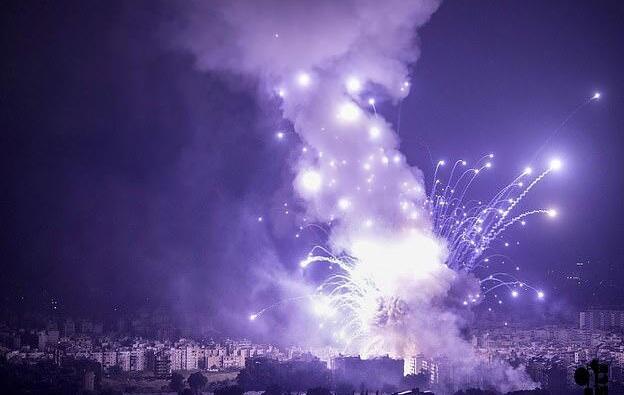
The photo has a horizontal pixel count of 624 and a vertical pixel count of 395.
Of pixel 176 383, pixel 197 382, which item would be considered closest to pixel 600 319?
pixel 197 382

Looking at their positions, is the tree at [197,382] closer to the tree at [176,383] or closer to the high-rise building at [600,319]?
the tree at [176,383]

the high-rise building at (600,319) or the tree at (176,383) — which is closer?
the tree at (176,383)

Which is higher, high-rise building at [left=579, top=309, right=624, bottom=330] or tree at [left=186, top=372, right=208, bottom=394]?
high-rise building at [left=579, top=309, right=624, bottom=330]

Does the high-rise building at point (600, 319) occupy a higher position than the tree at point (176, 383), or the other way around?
the high-rise building at point (600, 319)

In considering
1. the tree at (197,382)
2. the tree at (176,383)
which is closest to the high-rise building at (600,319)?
the tree at (197,382)

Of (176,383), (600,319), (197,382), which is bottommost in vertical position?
(176,383)

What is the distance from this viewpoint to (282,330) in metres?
34.5

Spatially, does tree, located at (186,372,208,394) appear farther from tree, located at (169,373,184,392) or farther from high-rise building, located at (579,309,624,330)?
high-rise building, located at (579,309,624,330)

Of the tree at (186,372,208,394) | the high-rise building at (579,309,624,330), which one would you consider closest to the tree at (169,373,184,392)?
the tree at (186,372,208,394)

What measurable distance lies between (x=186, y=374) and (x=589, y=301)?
109 ft

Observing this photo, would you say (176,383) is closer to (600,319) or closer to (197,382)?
(197,382)

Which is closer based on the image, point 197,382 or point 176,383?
point 197,382

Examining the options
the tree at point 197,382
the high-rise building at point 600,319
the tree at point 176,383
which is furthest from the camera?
the high-rise building at point 600,319

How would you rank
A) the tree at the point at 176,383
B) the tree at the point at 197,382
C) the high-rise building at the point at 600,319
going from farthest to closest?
the high-rise building at the point at 600,319
the tree at the point at 176,383
the tree at the point at 197,382
